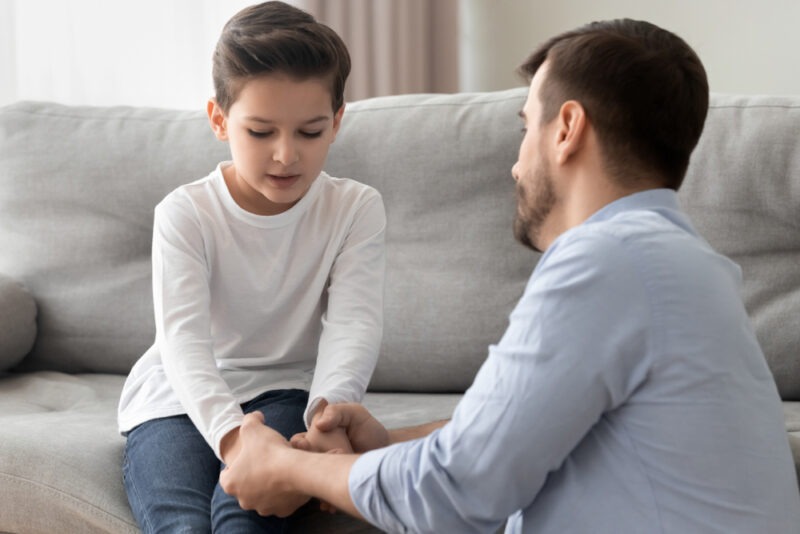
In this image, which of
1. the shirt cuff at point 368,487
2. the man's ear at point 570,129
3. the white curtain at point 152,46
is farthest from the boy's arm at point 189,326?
the white curtain at point 152,46

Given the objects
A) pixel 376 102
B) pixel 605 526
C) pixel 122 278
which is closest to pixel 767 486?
pixel 605 526

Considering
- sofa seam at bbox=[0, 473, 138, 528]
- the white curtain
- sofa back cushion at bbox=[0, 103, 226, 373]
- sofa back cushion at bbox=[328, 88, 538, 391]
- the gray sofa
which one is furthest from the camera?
the white curtain

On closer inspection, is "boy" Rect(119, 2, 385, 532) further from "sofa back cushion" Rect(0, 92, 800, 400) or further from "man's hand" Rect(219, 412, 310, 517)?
"sofa back cushion" Rect(0, 92, 800, 400)

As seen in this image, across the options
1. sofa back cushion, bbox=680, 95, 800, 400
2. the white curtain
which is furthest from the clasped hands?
the white curtain

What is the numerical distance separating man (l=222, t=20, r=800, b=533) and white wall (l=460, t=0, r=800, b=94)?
1.75 meters

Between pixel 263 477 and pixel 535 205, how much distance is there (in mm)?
485

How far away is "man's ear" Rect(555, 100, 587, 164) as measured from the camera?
47.7 inches

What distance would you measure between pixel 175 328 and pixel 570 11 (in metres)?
1.95

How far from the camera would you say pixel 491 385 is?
1087 millimetres

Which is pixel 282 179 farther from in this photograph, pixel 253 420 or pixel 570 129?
pixel 570 129

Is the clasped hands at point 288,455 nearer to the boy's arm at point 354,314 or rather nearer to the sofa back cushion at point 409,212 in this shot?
the boy's arm at point 354,314

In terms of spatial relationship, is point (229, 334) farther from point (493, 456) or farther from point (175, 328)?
point (493, 456)

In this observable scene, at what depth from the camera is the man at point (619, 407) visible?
1056 millimetres

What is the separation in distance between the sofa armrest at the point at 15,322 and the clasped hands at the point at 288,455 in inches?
40.2
